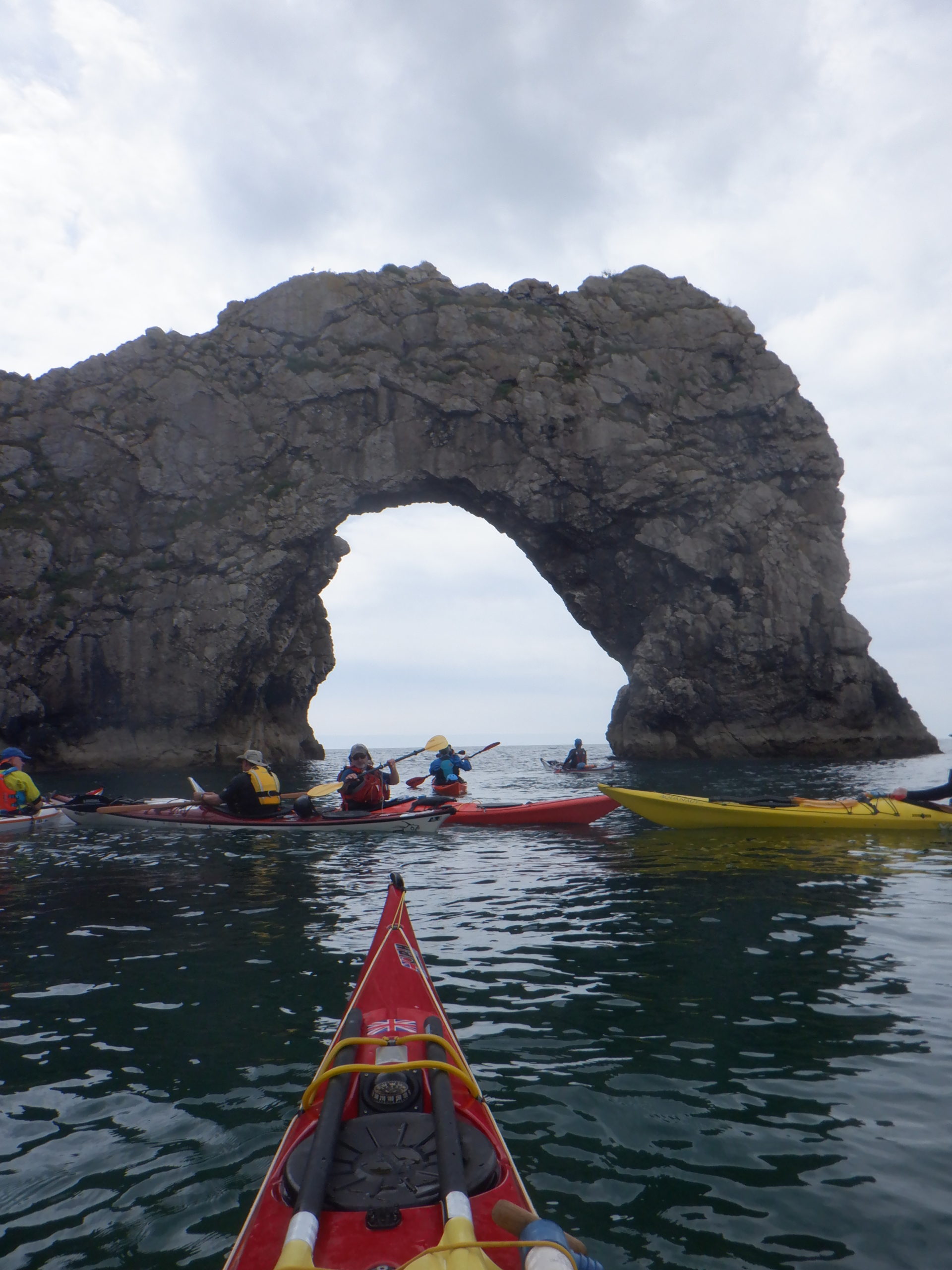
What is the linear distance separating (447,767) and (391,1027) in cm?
1347

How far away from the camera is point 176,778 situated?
30.6 m

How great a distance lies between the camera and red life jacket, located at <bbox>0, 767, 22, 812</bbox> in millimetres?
15164

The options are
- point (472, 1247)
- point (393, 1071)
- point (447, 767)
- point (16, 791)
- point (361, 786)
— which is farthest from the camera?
point (447, 767)

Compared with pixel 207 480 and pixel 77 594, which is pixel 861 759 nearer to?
pixel 207 480

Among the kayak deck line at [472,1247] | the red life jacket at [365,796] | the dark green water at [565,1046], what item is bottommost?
the dark green water at [565,1046]

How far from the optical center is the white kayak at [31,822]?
14.9m

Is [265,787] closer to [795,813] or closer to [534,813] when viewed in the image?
[534,813]

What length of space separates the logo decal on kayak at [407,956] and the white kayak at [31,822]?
42.4 feet

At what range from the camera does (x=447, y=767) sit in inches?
694

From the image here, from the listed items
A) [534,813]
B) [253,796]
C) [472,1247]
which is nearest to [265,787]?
[253,796]

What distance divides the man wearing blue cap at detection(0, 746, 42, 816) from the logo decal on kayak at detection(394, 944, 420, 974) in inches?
515

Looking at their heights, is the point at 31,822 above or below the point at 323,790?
below

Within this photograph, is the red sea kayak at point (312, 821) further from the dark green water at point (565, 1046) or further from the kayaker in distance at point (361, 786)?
the dark green water at point (565, 1046)

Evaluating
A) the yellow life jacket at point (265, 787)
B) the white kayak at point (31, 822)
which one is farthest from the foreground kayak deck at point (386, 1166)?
the white kayak at point (31, 822)
